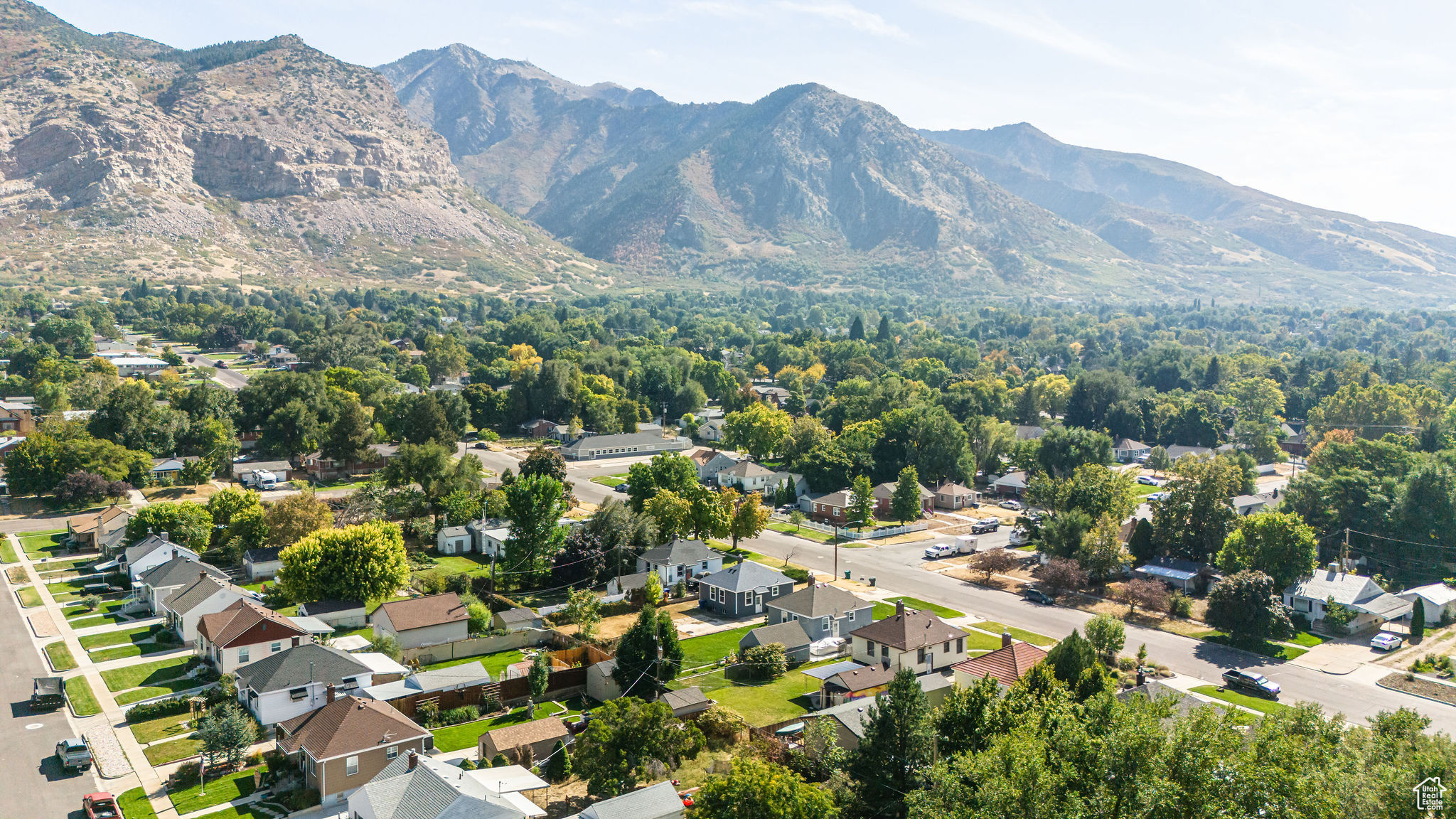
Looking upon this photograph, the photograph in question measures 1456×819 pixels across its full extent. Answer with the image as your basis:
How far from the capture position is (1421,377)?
13600 cm

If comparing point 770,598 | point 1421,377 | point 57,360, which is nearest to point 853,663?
point 770,598

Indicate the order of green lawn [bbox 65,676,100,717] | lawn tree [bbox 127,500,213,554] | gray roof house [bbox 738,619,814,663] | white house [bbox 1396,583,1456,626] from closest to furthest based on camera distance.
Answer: green lawn [bbox 65,676,100,717]
gray roof house [bbox 738,619,814,663]
white house [bbox 1396,583,1456,626]
lawn tree [bbox 127,500,213,554]

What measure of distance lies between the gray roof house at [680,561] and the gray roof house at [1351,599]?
32.5 metres

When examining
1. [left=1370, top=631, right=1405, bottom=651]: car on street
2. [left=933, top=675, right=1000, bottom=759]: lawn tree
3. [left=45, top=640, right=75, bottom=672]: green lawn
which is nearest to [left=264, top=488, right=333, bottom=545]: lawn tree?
[left=45, top=640, right=75, bottom=672]: green lawn

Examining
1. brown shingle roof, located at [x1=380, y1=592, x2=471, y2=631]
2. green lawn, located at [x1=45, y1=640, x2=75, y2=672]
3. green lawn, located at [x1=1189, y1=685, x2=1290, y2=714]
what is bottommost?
green lawn, located at [x1=45, y1=640, x2=75, y2=672]

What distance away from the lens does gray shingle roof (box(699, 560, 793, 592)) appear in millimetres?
50906

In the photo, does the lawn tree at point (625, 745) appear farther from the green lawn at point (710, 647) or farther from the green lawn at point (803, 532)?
the green lawn at point (803, 532)

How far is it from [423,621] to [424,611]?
0.68m

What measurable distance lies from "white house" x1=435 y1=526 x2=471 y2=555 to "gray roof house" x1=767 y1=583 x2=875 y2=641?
75.6ft

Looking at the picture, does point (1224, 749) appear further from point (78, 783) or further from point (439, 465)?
point (439, 465)

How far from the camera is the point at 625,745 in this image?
30.4 metres

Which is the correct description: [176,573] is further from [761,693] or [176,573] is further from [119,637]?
[761,693]

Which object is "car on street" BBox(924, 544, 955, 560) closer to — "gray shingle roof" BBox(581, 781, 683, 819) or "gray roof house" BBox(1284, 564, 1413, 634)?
"gray roof house" BBox(1284, 564, 1413, 634)

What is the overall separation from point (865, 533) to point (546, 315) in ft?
420
